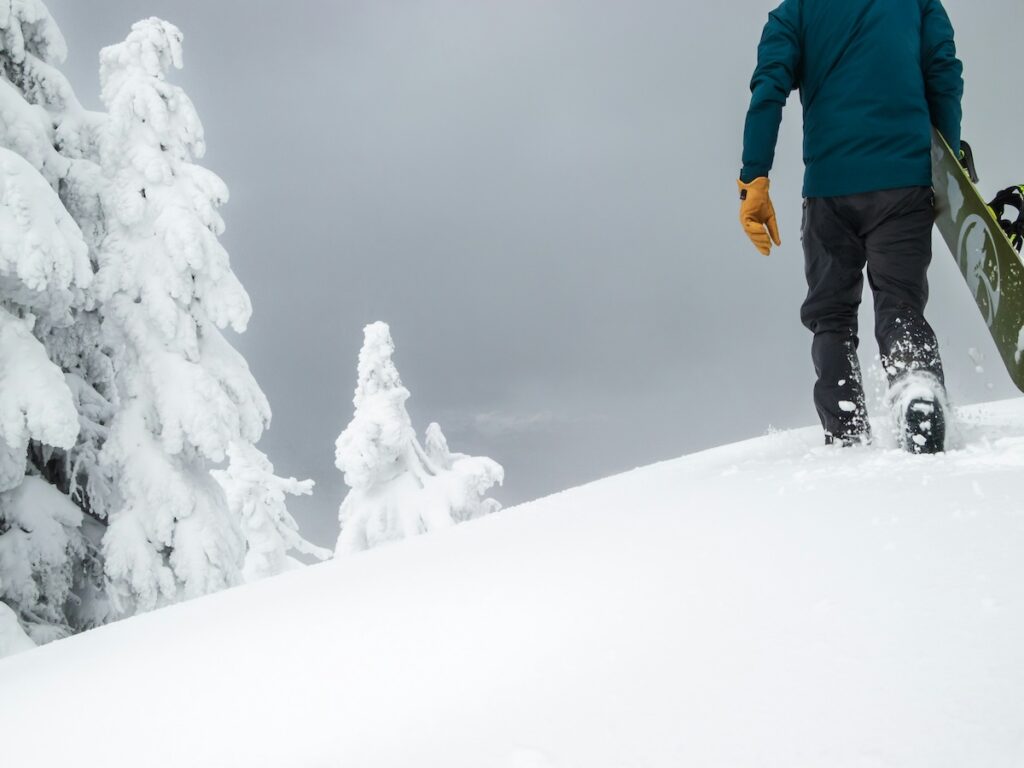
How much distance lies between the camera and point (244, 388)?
9.78m

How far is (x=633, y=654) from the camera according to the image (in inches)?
50.7

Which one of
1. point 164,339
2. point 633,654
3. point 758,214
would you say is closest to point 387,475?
point 164,339

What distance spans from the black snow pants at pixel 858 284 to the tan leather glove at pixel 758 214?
20 centimetres

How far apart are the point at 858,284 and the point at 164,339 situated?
28.7 feet

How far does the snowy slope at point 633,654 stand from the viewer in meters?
0.98

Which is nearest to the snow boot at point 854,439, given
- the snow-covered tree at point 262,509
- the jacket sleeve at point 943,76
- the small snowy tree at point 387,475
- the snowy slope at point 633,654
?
the snowy slope at point 633,654

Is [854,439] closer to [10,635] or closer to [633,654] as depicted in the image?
[633,654]

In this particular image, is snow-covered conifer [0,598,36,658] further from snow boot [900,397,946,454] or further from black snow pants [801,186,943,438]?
snow boot [900,397,946,454]

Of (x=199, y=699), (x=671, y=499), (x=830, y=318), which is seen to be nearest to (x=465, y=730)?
(x=199, y=699)

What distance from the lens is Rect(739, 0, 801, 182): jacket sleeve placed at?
11.0 feet

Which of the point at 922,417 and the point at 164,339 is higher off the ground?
the point at 164,339

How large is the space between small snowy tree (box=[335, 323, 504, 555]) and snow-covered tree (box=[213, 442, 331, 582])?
170cm

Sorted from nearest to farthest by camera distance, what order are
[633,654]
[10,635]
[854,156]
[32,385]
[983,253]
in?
1. [633,654]
2. [983,253]
3. [854,156]
4. [10,635]
5. [32,385]

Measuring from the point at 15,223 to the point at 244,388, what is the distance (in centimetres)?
405
